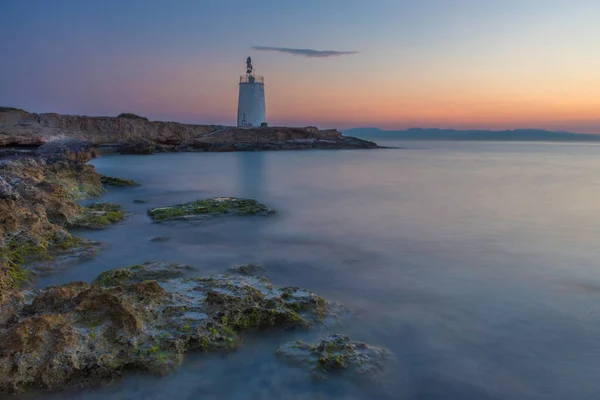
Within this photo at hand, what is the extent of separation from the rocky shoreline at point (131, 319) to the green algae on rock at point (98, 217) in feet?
4.83

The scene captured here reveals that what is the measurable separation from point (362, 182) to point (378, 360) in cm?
1225

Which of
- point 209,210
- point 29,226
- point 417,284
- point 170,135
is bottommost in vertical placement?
point 417,284

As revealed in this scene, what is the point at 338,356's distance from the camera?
265cm

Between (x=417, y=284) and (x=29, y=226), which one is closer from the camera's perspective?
(x=417, y=284)

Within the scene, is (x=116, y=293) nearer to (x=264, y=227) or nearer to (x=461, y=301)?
(x=461, y=301)

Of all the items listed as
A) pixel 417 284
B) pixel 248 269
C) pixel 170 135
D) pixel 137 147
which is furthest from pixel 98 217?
pixel 170 135

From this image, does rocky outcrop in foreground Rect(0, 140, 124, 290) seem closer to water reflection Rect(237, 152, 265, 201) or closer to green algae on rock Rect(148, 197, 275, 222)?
green algae on rock Rect(148, 197, 275, 222)

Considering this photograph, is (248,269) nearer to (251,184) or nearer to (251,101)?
(251,184)

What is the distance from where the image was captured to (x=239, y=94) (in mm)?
39438

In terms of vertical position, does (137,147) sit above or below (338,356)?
above

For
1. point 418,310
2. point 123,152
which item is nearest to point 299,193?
point 418,310

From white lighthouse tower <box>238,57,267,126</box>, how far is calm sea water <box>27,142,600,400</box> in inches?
1199

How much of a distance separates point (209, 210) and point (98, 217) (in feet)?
5.88

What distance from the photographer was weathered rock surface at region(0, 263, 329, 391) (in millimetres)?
2301
